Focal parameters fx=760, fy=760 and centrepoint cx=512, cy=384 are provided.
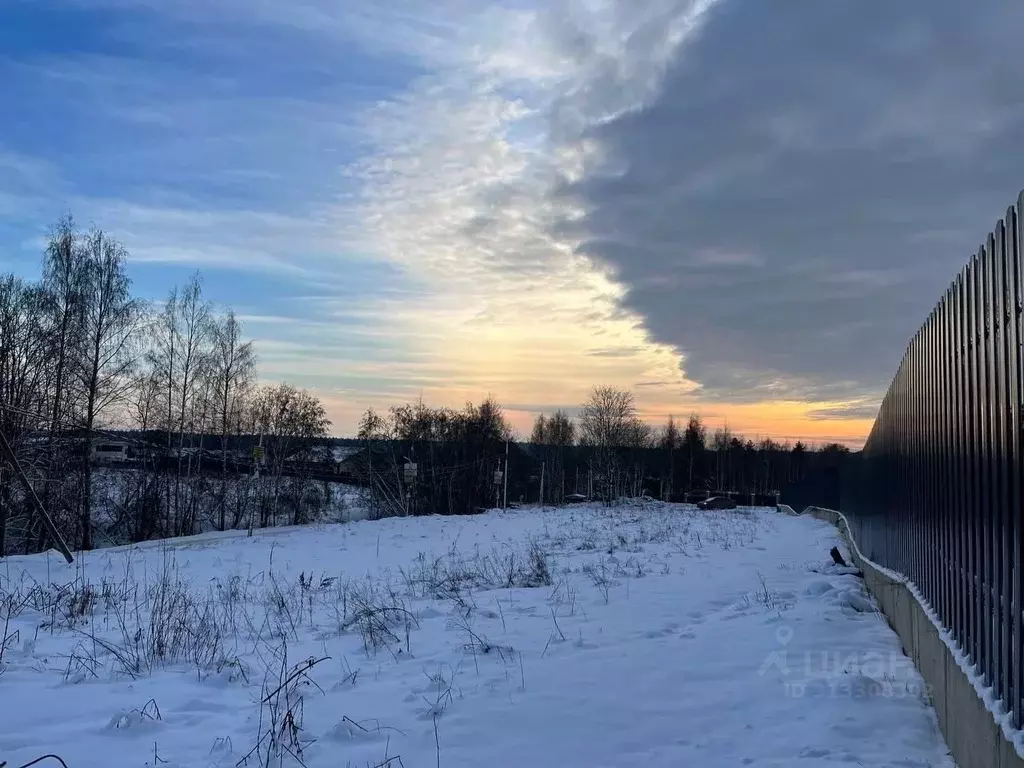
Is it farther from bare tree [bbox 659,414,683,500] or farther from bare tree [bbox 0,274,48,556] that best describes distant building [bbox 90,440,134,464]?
bare tree [bbox 659,414,683,500]

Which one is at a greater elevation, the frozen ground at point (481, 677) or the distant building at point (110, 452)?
the distant building at point (110, 452)

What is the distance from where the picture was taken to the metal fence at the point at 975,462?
2.96 meters

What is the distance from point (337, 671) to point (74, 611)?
14.5 ft

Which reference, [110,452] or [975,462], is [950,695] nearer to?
[975,462]

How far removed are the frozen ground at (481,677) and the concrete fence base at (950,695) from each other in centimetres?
16

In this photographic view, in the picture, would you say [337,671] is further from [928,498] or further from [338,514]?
[338,514]

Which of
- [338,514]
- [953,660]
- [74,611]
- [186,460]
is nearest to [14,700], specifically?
[74,611]

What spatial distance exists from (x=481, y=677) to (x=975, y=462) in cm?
351

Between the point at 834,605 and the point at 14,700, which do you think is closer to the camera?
the point at 14,700

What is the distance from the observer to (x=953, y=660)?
13.0 feet

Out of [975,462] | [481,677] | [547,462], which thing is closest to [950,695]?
[975,462]

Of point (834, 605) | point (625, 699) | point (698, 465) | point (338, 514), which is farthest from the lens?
point (698, 465)

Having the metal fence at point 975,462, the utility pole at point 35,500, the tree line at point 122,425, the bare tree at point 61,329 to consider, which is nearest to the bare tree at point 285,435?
the tree line at point 122,425

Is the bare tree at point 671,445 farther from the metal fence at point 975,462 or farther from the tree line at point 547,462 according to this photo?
the metal fence at point 975,462
